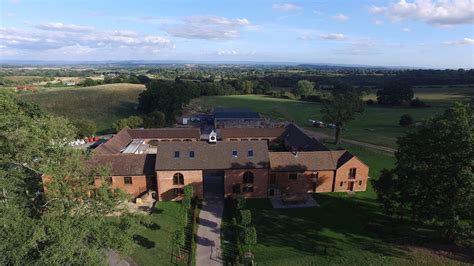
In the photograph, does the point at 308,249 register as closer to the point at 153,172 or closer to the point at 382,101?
the point at 153,172

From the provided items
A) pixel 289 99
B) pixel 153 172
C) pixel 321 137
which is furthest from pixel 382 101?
pixel 153 172

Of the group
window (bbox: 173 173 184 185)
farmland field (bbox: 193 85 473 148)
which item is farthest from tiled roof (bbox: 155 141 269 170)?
farmland field (bbox: 193 85 473 148)

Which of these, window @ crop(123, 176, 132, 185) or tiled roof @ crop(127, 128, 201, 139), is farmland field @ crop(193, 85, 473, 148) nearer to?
tiled roof @ crop(127, 128, 201, 139)

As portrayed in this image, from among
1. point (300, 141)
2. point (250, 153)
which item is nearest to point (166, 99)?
point (300, 141)

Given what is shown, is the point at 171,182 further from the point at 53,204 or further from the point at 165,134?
the point at 165,134

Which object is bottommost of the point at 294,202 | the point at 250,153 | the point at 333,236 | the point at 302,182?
the point at 333,236

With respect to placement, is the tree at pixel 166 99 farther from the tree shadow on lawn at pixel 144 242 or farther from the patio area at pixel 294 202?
the tree shadow on lawn at pixel 144 242
